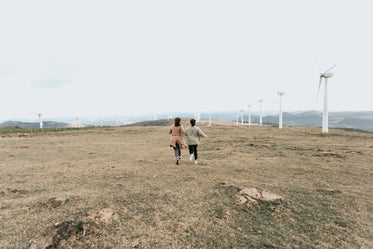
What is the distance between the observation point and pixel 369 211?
199 inches

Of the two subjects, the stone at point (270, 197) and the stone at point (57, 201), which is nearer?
the stone at point (57, 201)

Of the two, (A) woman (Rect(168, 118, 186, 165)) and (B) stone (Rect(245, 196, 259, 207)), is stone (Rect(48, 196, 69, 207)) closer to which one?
(B) stone (Rect(245, 196, 259, 207))

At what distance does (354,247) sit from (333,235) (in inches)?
15.6

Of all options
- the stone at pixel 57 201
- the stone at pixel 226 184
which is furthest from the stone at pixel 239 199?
the stone at pixel 57 201

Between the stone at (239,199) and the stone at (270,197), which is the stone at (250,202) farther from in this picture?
the stone at (270,197)

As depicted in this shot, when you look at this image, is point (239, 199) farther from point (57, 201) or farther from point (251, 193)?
point (57, 201)

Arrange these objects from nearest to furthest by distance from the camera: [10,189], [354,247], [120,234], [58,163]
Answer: [354,247] < [120,234] < [10,189] < [58,163]

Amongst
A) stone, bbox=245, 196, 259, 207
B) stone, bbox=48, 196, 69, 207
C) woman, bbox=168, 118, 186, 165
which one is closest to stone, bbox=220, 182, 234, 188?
stone, bbox=245, 196, 259, 207

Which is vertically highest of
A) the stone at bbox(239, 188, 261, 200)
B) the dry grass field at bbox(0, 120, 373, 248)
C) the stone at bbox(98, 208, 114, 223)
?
the stone at bbox(98, 208, 114, 223)

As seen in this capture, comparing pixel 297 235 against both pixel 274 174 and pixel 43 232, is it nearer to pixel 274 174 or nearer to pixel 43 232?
pixel 274 174

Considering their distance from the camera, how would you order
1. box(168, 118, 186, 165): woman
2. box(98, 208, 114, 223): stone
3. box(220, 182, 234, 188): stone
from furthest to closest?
box(168, 118, 186, 165): woman → box(220, 182, 234, 188): stone → box(98, 208, 114, 223): stone

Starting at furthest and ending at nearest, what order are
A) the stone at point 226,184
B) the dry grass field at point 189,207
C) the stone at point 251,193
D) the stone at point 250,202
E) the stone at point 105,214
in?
the stone at point 226,184, the stone at point 251,193, the stone at point 250,202, the stone at point 105,214, the dry grass field at point 189,207

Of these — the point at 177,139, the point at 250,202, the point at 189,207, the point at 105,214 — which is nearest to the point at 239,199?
the point at 250,202

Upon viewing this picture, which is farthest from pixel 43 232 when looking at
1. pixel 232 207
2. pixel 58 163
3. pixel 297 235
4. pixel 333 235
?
pixel 58 163
